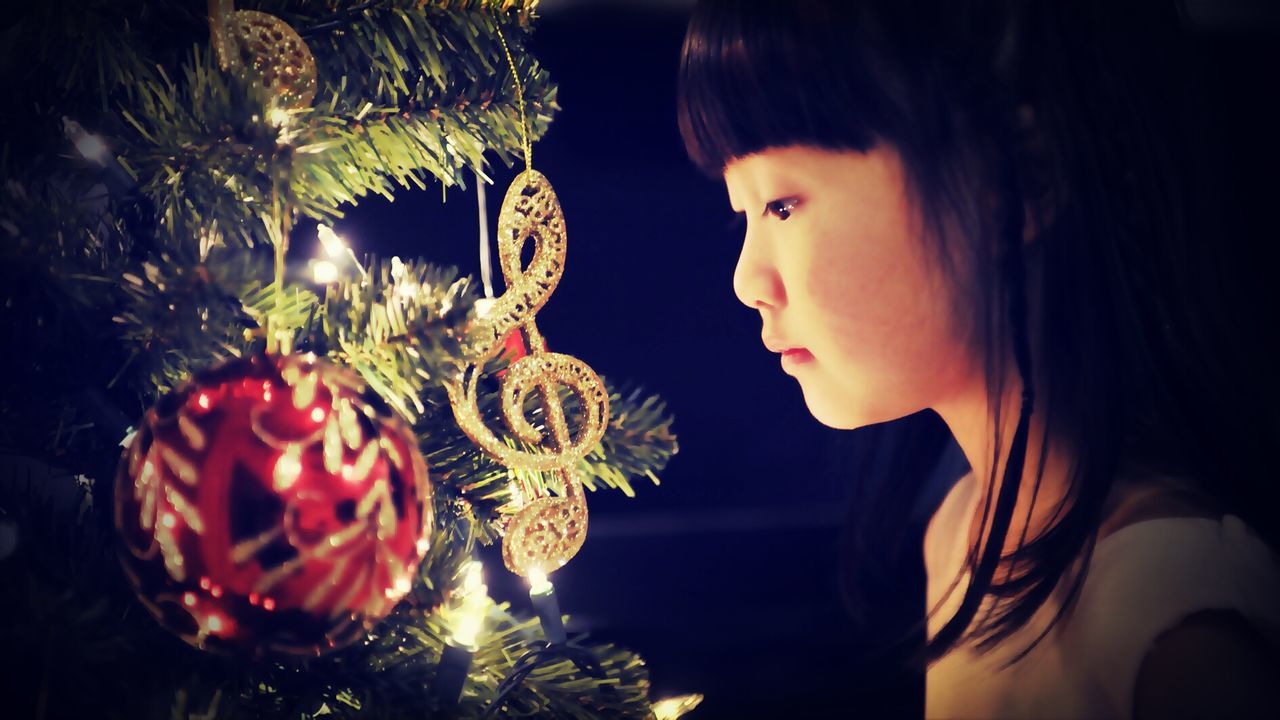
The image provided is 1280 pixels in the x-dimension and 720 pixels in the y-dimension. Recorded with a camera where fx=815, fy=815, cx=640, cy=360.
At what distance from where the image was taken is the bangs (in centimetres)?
62

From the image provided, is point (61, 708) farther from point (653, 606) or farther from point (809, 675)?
point (653, 606)

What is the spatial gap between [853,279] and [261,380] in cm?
44

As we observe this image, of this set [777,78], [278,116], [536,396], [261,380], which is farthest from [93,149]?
[777,78]

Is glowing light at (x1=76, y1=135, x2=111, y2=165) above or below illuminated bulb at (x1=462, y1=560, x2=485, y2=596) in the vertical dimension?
above

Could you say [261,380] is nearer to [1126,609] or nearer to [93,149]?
[93,149]

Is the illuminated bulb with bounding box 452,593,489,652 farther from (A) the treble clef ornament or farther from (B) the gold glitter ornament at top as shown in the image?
(B) the gold glitter ornament at top

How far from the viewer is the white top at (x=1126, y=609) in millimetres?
528

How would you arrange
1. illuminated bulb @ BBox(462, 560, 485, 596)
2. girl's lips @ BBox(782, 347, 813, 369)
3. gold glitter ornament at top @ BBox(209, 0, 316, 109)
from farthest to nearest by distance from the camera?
girl's lips @ BBox(782, 347, 813, 369)
illuminated bulb @ BBox(462, 560, 485, 596)
gold glitter ornament at top @ BBox(209, 0, 316, 109)

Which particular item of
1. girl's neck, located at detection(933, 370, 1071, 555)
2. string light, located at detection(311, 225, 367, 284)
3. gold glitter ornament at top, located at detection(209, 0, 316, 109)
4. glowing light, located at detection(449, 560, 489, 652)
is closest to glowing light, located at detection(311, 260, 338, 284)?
string light, located at detection(311, 225, 367, 284)

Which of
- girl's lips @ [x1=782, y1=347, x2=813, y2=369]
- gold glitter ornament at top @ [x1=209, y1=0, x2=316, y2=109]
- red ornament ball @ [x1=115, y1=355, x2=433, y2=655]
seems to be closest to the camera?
red ornament ball @ [x1=115, y1=355, x2=433, y2=655]

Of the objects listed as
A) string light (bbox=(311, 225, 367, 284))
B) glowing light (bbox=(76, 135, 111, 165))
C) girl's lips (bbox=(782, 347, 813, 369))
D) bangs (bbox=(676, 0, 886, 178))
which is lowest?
girl's lips (bbox=(782, 347, 813, 369))

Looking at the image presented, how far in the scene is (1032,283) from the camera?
0.62 m

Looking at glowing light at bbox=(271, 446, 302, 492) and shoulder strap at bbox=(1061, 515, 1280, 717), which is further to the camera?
shoulder strap at bbox=(1061, 515, 1280, 717)

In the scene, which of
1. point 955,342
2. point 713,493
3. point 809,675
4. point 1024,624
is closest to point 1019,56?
point 955,342
